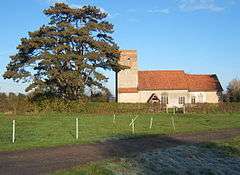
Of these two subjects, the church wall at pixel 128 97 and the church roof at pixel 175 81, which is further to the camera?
the church roof at pixel 175 81

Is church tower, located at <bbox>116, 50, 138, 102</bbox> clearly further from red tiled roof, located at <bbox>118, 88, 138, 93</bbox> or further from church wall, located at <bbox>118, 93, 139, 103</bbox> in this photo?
church wall, located at <bbox>118, 93, 139, 103</bbox>

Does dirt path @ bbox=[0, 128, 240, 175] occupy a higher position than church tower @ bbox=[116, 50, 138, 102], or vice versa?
church tower @ bbox=[116, 50, 138, 102]

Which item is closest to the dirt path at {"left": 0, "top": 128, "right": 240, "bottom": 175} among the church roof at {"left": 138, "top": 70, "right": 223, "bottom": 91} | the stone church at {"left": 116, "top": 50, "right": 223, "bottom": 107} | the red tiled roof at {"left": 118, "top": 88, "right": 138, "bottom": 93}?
the red tiled roof at {"left": 118, "top": 88, "right": 138, "bottom": 93}

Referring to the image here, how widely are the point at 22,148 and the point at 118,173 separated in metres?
8.22

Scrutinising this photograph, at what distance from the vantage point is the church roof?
290ft

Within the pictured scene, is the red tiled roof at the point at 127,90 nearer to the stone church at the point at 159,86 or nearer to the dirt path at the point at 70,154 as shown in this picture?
the stone church at the point at 159,86

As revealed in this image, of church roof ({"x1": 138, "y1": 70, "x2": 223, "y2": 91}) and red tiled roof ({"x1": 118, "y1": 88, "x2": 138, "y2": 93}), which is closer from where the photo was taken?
red tiled roof ({"x1": 118, "y1": 88, "x2": 138, "y2": 93})

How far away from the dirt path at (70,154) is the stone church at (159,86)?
2443 inches

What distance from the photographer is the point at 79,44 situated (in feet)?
198

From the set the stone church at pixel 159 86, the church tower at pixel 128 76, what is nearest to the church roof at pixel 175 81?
the stone church at pixel 159 86

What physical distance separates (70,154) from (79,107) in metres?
40.2

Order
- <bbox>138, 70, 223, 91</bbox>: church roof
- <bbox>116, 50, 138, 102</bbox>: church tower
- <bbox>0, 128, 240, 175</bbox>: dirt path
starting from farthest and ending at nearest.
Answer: <bbox>138, 70, 223, 91</bbox>: church roof → <bbox>116, 50, 138, 102</bbox>: church tower → <bbox>0, 128, 240, 175</bbox>: dirt path

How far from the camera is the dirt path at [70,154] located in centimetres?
1518

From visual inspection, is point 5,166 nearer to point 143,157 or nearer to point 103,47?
point 143,157
